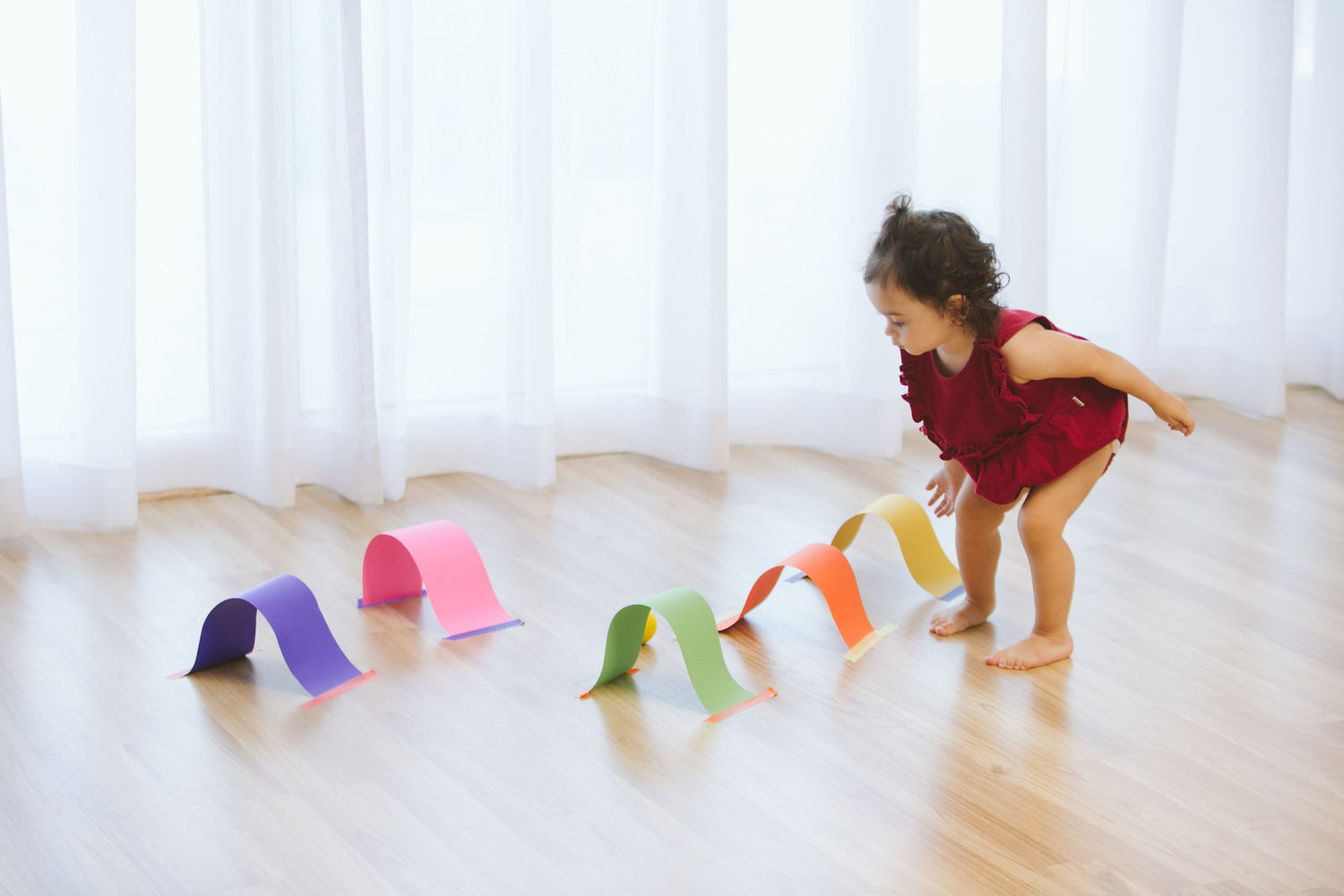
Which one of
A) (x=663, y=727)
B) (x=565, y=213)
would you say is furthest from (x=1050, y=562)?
(x=565, y=213)

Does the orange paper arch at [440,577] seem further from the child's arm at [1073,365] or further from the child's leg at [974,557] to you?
the child's arm at [1073,365]

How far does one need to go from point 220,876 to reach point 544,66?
160cm

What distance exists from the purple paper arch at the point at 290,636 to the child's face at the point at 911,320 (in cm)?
80

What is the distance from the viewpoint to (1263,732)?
1718mm

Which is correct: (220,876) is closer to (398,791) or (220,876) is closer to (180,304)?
(398,791)

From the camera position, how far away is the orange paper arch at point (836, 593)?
6.43 ft

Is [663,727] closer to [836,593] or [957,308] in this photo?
[836,593]

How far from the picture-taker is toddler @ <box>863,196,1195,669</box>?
→ 1.82 meters

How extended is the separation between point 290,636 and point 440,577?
275mm

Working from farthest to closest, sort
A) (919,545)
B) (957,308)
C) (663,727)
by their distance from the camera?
(919,545), (957,308), (663,727)

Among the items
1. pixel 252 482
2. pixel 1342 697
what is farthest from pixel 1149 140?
pixel 252 482

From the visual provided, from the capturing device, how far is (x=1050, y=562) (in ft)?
6.29

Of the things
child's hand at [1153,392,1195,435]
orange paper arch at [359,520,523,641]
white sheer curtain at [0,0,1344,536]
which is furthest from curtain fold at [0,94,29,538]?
child's hand at [1153,392,1195,435]

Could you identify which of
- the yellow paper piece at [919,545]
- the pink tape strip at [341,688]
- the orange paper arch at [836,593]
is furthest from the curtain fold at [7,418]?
the yellow paper piece at [919,545]
